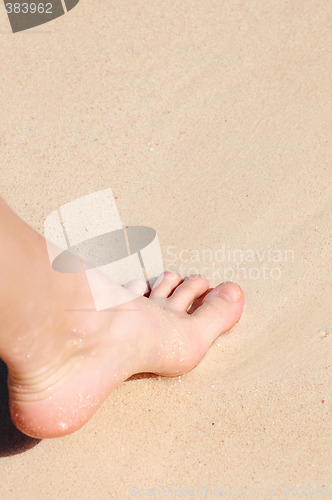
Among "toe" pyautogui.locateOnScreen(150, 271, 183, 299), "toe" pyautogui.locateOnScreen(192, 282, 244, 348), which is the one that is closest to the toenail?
"toe" pyautogui.locateOnScreen(192, 282, 244, 348)

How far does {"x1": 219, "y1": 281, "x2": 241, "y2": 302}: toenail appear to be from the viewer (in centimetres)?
156

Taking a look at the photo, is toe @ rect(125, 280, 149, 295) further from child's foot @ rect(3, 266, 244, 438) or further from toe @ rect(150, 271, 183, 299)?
child's foot @ rect(3, 266, 244, 438)

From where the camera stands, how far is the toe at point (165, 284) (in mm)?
1637

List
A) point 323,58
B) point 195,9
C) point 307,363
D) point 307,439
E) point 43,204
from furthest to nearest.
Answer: point 195,9 < point 323,58 < point 43,204 < point 307,363 < point 307,439

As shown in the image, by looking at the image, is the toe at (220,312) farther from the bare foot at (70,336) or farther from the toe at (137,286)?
the toe at (137,286)

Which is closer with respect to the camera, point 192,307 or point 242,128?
point 192,307

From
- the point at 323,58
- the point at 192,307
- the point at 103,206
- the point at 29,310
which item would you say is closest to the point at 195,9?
the point at 323,58

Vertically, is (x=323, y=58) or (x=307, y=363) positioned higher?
(x=323, y=58)

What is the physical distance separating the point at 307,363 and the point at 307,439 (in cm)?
19

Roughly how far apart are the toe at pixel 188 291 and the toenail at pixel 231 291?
0.07 meters

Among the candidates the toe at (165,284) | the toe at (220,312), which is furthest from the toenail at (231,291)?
the toe at (165,284)

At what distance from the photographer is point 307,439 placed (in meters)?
1.30

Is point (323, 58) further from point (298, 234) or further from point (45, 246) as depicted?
point (45, 246)

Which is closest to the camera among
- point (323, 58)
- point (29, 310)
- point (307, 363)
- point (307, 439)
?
point (29, 310)
